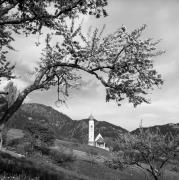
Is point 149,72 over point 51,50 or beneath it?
beneath

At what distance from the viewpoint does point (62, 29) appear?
56.5ft

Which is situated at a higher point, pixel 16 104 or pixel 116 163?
pixel 16 104

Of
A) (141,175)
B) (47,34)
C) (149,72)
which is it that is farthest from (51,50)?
(141,175)

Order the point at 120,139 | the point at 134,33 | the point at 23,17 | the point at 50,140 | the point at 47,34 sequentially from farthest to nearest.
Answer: the point at 50,140, the point at 120,139, the point at 47,34, the point at 134,33, the point at 23,17

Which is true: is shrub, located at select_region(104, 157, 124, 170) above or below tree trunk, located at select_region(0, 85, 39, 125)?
below

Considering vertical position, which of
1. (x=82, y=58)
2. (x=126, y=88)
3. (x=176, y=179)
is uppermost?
(x=82, y=58)

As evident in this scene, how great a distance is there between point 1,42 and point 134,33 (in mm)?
8298

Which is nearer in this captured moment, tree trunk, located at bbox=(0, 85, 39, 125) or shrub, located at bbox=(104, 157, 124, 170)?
tree trunk, located at bbox=(0, 85, 39, 125)

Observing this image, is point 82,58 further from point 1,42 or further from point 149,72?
point 1,42

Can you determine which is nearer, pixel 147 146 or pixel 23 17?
pixel 23 17

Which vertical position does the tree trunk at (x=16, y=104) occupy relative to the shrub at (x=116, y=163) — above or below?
above

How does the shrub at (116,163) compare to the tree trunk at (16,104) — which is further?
the shrub at (116,163)

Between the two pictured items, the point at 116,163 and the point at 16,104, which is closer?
the point at 16,104


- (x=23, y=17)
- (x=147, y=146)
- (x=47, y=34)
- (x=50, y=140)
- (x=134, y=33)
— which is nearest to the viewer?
(x=23, y=17)
